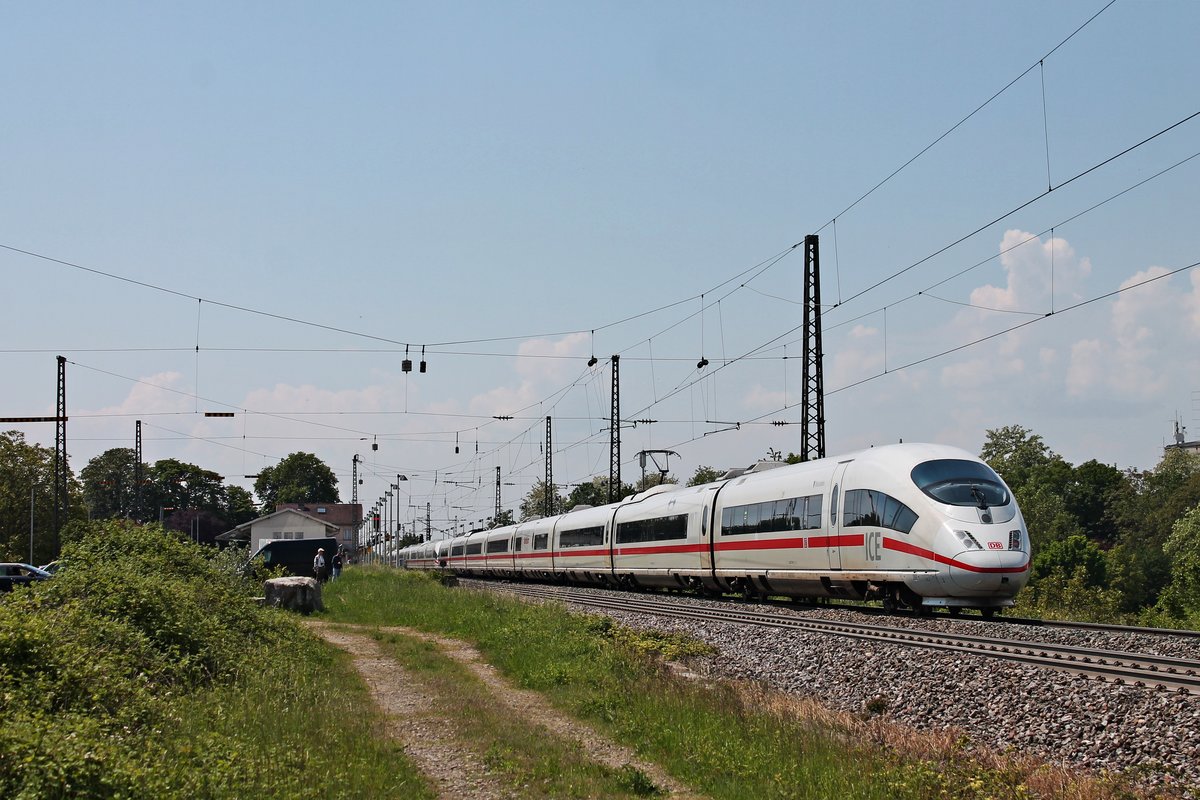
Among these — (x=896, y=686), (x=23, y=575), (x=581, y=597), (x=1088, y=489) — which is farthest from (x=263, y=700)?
(x=1088, y=489)

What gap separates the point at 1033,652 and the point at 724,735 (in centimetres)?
571

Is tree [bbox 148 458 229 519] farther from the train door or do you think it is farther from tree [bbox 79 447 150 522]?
the train door

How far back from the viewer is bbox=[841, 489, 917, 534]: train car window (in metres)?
21.4

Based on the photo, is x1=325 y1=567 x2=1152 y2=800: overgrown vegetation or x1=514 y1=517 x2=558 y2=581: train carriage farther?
x1=514 y1=517 x2=558 y2=581: train carriage

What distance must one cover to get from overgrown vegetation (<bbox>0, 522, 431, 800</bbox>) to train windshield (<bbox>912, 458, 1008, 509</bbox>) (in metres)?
11.4

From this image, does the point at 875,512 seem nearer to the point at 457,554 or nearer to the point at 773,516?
the point at 773,516

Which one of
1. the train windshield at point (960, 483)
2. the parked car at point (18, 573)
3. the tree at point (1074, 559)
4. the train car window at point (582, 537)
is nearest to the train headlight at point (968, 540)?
the train windshield at point (960, 483)

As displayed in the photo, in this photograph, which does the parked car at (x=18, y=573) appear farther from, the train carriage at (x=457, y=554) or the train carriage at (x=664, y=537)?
the train carriage at (x=457, y=554)

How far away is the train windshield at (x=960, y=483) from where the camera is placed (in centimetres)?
2084

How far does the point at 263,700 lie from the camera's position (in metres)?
11.8

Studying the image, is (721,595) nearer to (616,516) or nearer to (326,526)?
(616,516)

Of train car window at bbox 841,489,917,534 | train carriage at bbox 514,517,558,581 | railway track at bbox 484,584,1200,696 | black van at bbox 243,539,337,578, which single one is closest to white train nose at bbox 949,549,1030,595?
train car window at bbox 841,489,917,534

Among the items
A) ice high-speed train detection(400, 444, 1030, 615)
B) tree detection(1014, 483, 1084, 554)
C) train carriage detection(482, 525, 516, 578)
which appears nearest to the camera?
ice high-speed train detection(400, 444, 1030, 615)

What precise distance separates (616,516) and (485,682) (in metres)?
25.3
